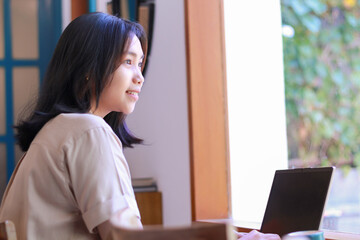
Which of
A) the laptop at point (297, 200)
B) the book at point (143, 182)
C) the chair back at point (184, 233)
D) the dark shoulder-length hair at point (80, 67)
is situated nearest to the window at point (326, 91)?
the book at point (143, 182)

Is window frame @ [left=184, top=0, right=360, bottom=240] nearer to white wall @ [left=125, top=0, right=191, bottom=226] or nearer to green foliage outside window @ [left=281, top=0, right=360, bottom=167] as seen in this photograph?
white wall @ [left=125, top=0, right=191, bottom=226]

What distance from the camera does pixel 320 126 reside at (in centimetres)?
549

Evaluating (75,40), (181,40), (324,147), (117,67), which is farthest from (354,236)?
(324,147)

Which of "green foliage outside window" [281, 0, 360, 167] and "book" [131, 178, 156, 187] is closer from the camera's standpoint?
"book" [131, 178, 156, 187]

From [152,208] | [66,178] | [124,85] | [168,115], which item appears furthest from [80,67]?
[152,208]

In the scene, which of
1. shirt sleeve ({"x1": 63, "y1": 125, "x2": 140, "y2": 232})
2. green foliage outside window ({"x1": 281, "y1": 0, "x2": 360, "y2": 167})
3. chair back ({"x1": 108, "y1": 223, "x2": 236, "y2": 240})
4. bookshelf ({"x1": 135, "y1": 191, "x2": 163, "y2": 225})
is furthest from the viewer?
green foliage outside window ({"x1": 281, "y1": 0, "x2": 360, "y2": 167})

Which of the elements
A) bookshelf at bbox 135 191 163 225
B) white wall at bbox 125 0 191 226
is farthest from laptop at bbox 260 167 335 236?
bookshelf at bbox 135 191 163 225

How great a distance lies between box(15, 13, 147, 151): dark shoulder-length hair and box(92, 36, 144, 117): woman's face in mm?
23

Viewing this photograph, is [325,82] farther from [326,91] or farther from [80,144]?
[80,144]

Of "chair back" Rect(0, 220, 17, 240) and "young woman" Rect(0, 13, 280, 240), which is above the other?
"young woman" Rect(0, 13, 280, 240)

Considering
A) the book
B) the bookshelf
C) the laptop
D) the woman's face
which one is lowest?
the bookshelf

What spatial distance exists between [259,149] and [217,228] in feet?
6.53

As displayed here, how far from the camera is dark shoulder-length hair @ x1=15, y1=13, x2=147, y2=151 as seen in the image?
5.34 ft

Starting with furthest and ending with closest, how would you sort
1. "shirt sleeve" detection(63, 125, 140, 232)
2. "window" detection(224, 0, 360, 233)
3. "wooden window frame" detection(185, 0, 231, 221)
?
"window" detection(224, 0, 360, 233), "wooden window frame" detection(185, 0, 231, 221), "shirt sleeve" detection(63, 125, 140, 232)
